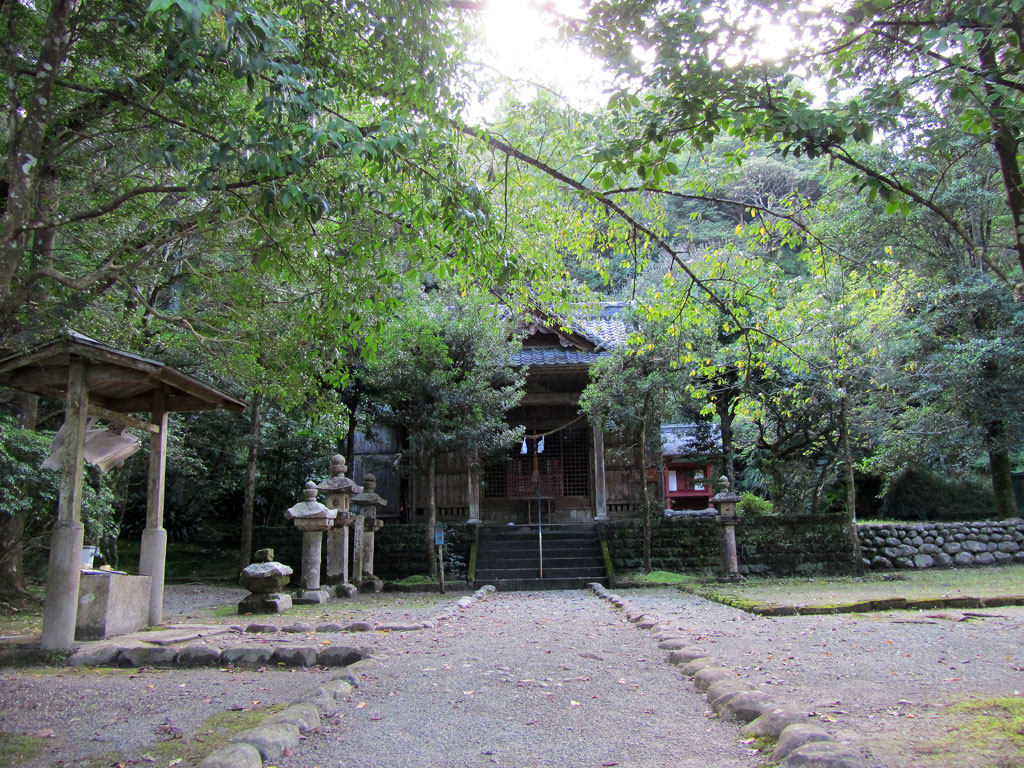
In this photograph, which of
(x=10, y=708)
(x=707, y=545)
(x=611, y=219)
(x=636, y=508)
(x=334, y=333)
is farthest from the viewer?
(x=636, y=508)

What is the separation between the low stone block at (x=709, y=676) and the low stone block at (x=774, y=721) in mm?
971

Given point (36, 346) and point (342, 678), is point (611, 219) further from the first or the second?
point (36, 346)

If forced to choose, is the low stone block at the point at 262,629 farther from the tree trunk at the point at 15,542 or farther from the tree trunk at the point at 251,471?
the tree trunk at the point at 251,471

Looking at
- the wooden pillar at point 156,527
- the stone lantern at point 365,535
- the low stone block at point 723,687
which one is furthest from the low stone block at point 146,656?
the stone lantern at point 365,535

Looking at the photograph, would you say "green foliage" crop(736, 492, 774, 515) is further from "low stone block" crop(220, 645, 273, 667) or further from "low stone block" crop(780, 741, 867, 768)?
"low stone block" crop(780, 741, 867, 768)

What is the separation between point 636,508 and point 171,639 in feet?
44.1

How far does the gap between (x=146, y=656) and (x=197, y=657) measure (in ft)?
1.41

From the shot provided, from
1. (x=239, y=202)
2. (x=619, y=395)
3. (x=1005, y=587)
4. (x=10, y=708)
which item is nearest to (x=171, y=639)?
(x=10, y=708)

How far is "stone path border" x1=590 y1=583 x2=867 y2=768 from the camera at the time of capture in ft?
9.37

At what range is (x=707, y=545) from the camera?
1622 centimetres

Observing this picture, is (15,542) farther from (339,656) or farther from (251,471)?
(339,656)

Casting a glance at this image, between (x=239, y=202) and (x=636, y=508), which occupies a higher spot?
(x=239, y=202)

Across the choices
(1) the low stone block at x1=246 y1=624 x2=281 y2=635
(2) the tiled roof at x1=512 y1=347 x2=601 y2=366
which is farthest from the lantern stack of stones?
(2) the tiled roof at x1=512 y1=347 x2=601 y2=366

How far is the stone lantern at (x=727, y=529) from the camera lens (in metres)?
14.3
